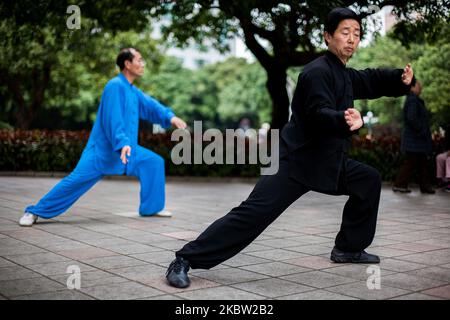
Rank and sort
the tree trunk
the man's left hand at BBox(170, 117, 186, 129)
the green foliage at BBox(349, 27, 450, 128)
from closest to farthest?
the man's left hand at BBox(170, 117, 186, 129) → the tree trunk → the green foliage at BBox(349, 27, 450, 128)

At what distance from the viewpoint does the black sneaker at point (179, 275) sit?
365cm

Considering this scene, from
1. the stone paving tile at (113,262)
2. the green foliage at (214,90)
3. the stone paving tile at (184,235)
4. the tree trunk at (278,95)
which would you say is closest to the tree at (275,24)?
the tree trunk at (278,95)

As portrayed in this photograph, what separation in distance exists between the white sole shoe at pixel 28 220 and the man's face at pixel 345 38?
146 inches

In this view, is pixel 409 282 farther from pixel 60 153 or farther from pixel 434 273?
pixel 60 153

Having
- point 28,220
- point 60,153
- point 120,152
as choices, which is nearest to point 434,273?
point 120,152

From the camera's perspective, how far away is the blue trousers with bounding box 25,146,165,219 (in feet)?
20.7

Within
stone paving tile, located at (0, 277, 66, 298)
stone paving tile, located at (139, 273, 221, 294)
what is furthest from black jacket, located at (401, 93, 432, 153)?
stone paving tile, located at (0, 277, 66, 298)

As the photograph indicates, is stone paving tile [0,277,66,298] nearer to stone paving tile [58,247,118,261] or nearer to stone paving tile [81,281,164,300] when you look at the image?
stone paving tile [81,281,164,300]

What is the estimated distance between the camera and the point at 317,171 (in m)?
3.98

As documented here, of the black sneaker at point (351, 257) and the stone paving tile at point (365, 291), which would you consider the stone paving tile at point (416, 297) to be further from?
the black sneaker at point (351, 257)

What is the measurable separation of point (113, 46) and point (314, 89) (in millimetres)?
20378

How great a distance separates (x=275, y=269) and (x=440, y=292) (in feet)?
3.77

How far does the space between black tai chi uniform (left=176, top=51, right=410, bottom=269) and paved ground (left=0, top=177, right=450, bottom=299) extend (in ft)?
0.87
